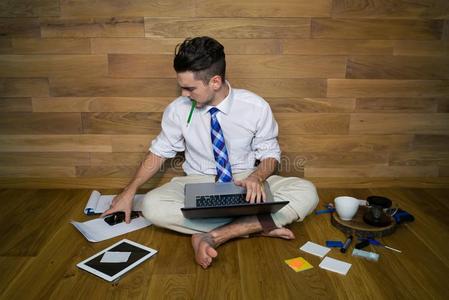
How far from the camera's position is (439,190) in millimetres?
2475

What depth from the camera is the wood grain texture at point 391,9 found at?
2.20 meters

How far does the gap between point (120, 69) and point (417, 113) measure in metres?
1.77

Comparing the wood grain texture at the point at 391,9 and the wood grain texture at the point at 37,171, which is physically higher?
the wood grain texture at the point at 391,9

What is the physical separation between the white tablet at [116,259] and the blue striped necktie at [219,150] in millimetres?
522

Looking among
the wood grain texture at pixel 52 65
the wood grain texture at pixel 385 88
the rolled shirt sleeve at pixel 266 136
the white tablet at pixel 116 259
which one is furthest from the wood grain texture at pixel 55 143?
the wood grain texture at pixel 385 88

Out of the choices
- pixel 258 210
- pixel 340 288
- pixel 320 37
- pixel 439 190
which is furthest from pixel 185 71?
pixel 439 190

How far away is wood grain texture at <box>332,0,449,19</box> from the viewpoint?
2195 millimetres

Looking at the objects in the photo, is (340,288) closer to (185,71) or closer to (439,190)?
(185,71)

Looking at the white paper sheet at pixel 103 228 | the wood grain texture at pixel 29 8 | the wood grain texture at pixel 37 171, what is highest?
the wood grain texture at pixel 29 8

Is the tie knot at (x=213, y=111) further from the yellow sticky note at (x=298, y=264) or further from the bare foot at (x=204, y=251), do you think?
the yellow sticky note at (x=298, y=264)

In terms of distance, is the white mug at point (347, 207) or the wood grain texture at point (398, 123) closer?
the white mug at point (347, 207)

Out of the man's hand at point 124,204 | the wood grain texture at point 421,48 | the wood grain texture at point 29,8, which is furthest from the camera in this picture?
the wood grain texture at point 421,48

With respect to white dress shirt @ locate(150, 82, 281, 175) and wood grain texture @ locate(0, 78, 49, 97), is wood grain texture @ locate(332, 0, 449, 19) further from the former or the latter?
wood grain texture @ locate(0, 78, 49, 97)

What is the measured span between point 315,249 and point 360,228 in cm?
25
